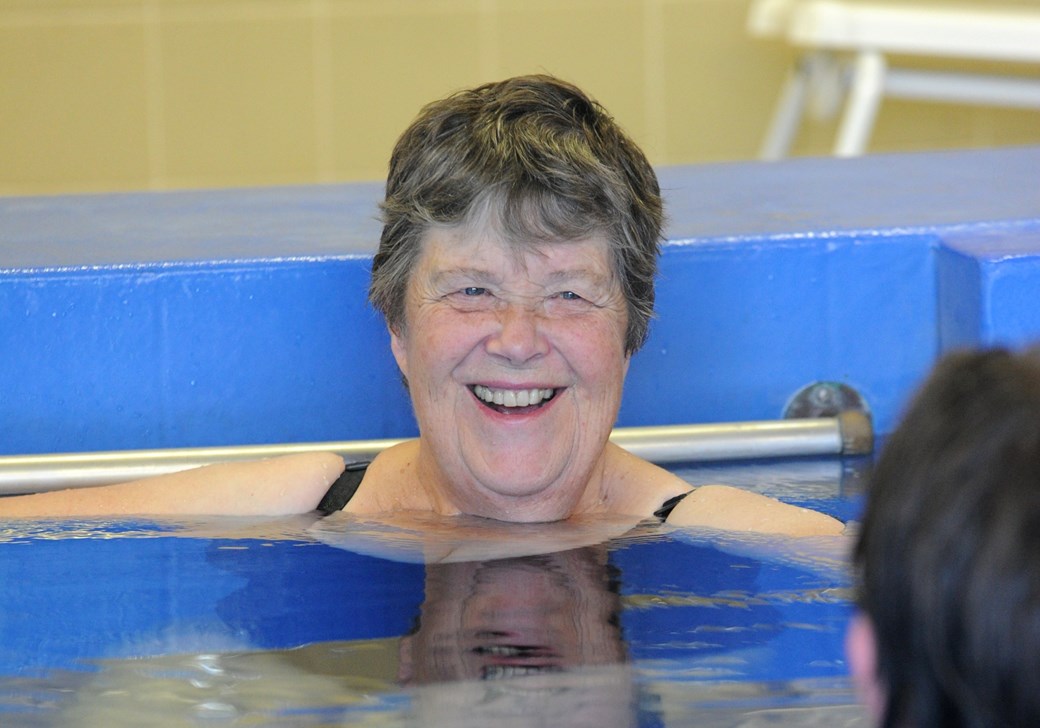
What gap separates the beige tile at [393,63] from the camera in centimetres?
489

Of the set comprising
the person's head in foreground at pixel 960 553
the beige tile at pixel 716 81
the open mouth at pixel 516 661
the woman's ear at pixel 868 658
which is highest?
the beige tile at pixel 716 81

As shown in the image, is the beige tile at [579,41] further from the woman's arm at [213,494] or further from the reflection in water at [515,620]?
the reflection in water at [515,620]

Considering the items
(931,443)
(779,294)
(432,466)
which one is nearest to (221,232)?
(432,466)

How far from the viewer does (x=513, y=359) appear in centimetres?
182

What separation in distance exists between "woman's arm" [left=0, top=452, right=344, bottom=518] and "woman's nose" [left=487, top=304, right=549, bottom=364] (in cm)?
36

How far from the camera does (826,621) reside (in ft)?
4.72

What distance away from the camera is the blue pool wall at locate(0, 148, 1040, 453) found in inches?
87.4

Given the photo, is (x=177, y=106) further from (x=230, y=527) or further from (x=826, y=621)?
(x=826, y=621)

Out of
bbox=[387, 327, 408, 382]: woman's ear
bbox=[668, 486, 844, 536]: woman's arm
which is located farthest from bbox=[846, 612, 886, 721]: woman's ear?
bbox=[387, 327, 408, 382]: woman's ear

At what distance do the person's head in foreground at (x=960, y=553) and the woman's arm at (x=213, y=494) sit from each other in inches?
54.6

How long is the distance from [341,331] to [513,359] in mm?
511

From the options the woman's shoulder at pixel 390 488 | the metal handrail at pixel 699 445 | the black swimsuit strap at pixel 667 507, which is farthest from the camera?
the metal handrail at pixel 699 445

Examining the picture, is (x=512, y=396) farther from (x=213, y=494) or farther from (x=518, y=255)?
(x=213, y=494)

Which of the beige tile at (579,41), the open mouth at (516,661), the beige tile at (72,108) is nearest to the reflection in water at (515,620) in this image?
the open mouth at (516,661)
